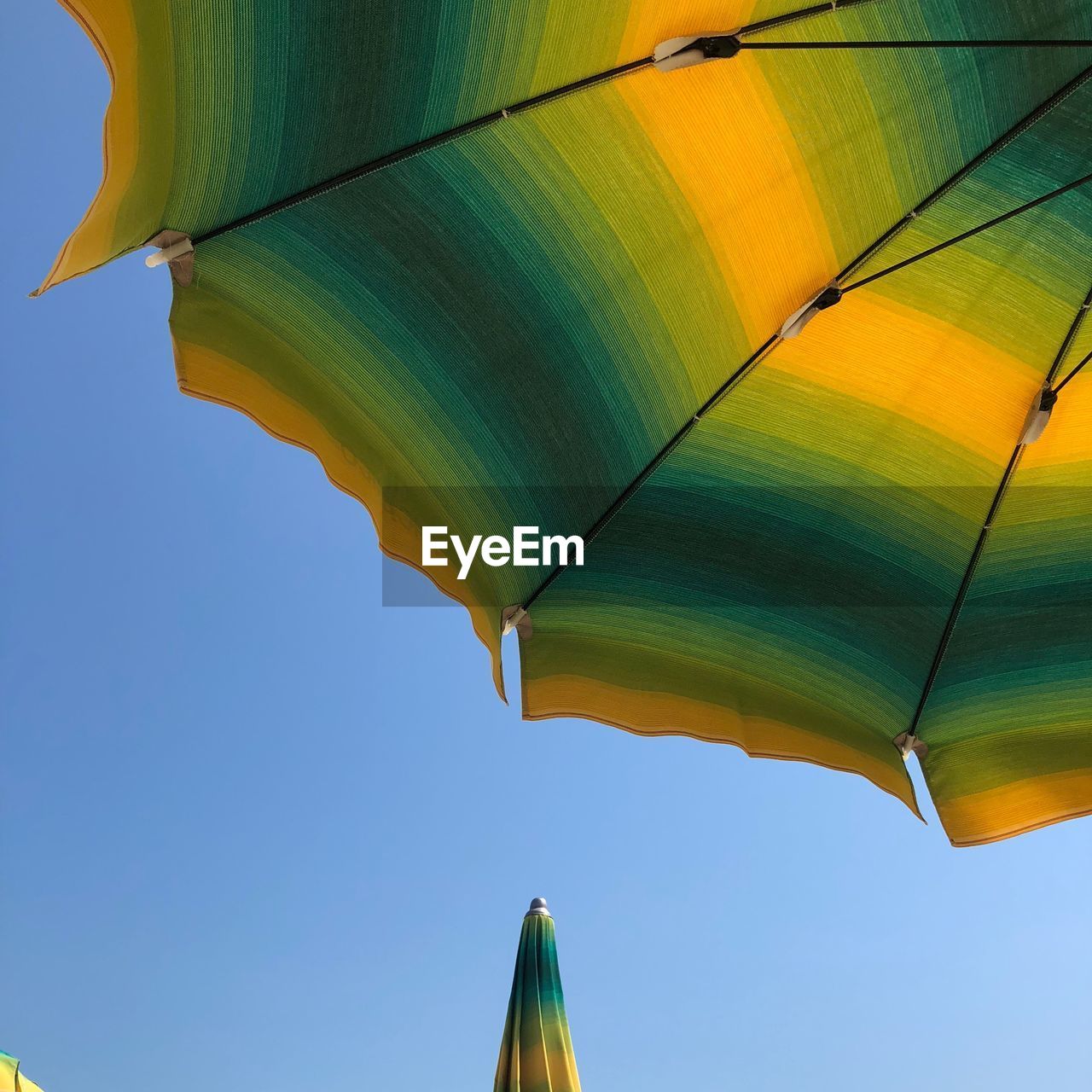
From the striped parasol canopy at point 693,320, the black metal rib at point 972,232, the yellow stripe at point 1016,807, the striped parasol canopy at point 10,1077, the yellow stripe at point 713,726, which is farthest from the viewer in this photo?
the striped parasol canopy at point 10,1077

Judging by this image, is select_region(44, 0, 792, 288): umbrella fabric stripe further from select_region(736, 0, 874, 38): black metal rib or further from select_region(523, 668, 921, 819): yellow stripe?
select_region(523, 668, 921, 819): yellow stripe

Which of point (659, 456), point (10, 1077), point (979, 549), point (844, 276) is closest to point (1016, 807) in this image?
point (979, 549)

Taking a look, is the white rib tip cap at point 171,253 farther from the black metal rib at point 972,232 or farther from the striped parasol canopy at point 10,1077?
the striped parasol canopy at point 10,1077

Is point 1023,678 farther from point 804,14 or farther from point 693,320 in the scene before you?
point 804,14

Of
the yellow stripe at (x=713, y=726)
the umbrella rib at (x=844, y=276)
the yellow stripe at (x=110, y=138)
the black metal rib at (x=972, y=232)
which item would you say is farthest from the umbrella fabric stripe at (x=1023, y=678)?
the yellow stripe at (x=110, y=138)

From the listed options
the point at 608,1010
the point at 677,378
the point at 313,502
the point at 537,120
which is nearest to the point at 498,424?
the point at 677,378

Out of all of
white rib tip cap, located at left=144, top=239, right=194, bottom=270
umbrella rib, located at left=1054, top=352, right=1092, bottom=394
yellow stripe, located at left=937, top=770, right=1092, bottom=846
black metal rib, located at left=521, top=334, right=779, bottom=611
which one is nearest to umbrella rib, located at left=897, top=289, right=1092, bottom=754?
umbrella rib, located at left=1054, top=352, right=1092, bottom=394
